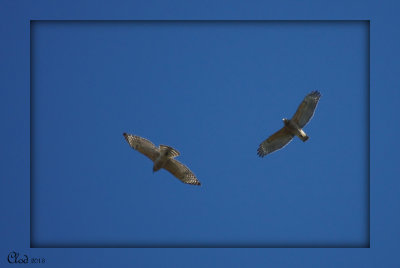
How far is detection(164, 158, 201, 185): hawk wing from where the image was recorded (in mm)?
15250

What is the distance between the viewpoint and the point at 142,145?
49.5 feet

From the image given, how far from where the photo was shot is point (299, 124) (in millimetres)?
15172

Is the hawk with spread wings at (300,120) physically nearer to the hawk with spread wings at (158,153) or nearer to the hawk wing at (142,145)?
the hawk with spread wings at (158,153)

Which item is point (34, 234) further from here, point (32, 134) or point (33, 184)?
point (32, 134)

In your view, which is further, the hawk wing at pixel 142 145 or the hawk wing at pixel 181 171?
the hawk wing at pixel 181 171

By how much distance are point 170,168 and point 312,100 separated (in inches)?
125

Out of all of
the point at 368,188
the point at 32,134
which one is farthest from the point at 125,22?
the point at 368,188

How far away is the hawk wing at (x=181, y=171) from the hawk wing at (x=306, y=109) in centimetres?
240

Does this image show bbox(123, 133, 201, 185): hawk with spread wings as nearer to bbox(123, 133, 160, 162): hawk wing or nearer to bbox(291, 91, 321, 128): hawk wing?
bbox(123, 133, 160, 162): hawk wing

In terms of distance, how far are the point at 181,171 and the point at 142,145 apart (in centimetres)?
104

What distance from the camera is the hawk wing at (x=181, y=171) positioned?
15.2m

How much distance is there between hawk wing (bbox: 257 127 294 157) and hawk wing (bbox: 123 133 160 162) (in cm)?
221

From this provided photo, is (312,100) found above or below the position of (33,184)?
above

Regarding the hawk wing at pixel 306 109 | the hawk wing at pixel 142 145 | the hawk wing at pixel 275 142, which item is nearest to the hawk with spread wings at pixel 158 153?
the hawk wing at pixel 142 145
